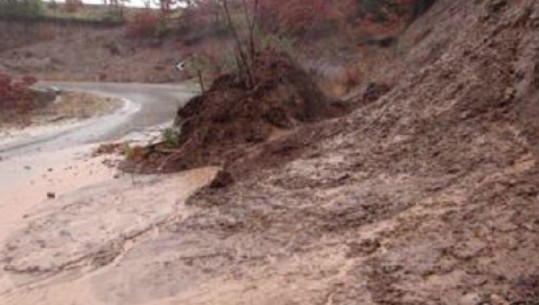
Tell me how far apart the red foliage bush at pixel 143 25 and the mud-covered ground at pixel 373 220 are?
4778 centimetres

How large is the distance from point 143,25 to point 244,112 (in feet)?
149

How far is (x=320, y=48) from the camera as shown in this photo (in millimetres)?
34719

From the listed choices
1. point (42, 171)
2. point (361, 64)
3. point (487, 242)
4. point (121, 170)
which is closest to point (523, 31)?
point (487, 242)

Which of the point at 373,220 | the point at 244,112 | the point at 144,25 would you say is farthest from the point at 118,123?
the point at 144,25

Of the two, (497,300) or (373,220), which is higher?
(373,220)

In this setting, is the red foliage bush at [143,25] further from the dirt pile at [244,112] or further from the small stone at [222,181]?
the small stone at [222,181]

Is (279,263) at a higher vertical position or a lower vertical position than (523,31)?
lower

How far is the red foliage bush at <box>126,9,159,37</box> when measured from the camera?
6078 cm

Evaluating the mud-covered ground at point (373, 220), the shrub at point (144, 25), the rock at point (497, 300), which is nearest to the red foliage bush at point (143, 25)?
the shrub at point (144, 25)

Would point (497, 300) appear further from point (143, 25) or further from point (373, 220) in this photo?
point (143, 25)

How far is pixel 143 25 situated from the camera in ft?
200

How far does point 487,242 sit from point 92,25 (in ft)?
195

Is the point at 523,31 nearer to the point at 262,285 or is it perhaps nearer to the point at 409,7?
the point at 262,285

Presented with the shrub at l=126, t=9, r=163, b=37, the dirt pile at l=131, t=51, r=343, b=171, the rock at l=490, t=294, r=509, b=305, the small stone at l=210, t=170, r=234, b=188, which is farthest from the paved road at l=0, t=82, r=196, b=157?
the shrub at l=126, t=9, r=163, b=37
